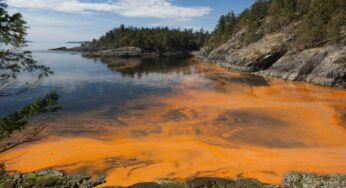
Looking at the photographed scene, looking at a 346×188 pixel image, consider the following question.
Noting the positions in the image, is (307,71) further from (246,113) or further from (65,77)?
(65,77)

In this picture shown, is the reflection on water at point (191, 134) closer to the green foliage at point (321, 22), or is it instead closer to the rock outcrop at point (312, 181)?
the rock outcrop at point (312, 181)

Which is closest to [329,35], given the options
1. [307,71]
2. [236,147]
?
[307,71]

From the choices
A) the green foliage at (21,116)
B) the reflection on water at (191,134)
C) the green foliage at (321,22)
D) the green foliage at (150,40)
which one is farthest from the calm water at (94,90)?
the green foliage at (150,40)

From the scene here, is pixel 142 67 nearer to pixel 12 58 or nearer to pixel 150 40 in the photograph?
pixel 150 40

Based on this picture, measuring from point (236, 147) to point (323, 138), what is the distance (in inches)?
321

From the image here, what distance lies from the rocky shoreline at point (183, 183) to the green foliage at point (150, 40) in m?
134

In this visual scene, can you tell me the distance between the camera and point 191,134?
28328 millimetres

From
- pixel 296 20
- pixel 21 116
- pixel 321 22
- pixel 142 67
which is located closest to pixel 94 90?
pixel 142 67

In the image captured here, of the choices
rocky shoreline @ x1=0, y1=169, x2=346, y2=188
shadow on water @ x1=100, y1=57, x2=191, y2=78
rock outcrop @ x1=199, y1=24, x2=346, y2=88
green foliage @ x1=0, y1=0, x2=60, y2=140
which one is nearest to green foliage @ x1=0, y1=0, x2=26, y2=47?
green foliage @ x1=0, y1=0, x2=60, y2=140

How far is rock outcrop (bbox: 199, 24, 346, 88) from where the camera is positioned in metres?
53.0

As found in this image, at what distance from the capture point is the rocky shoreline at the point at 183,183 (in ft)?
48.7

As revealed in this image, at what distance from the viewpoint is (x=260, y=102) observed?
4134 centimetres

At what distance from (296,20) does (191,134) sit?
73.8 meters

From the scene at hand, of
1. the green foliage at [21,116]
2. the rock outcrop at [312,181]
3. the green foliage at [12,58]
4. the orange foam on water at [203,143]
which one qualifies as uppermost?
the green foliage at [12,58]
